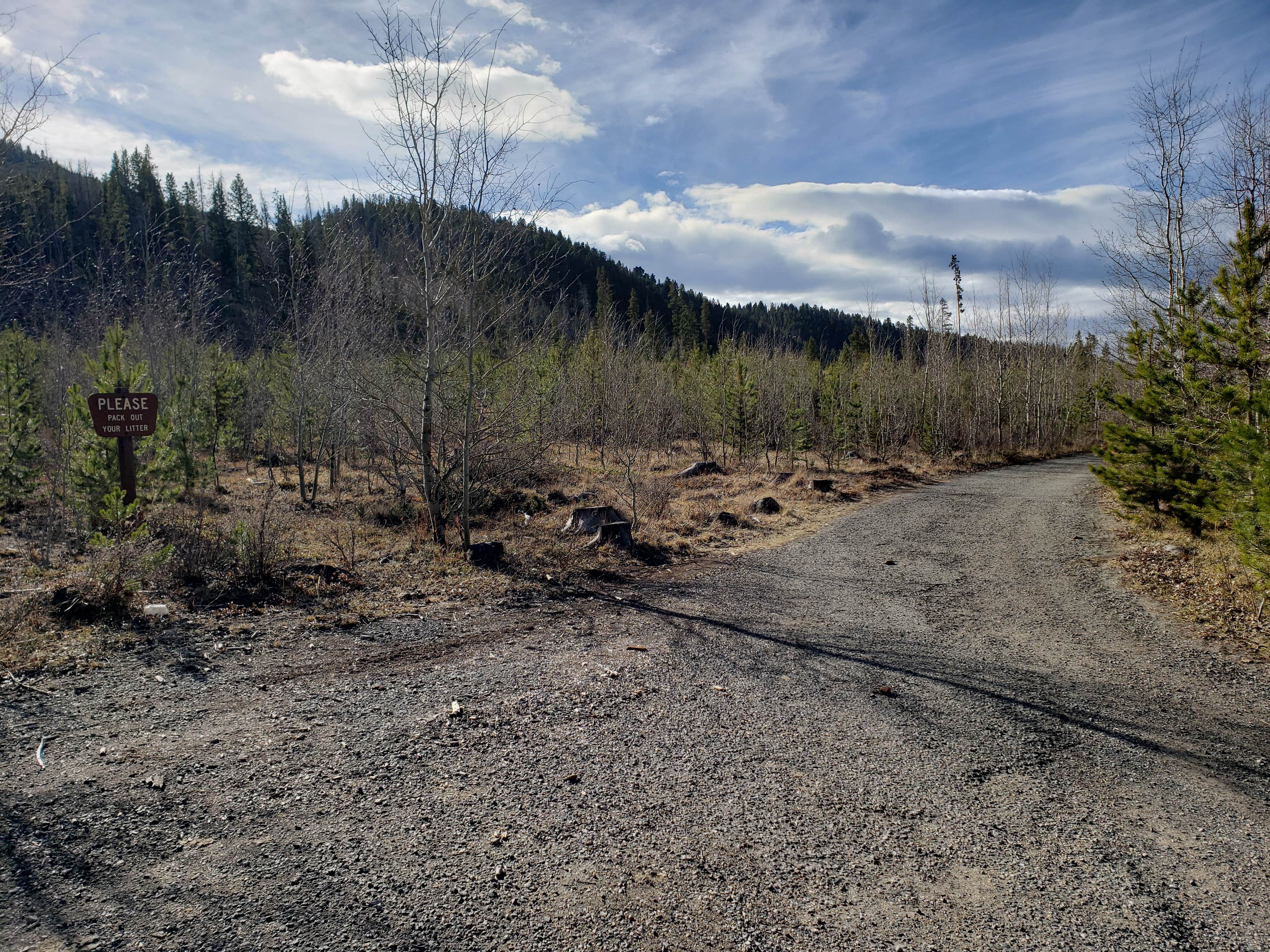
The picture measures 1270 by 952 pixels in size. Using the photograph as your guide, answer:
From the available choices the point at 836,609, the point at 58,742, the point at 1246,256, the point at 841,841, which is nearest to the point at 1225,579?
the point at 1246,256

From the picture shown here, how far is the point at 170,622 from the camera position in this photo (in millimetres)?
5828

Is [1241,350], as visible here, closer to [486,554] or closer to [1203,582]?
[1203,582]

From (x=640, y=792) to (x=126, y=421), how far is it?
7583mm

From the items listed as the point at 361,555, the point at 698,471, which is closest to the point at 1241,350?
the point at 361,555

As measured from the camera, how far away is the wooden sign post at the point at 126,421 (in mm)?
7488

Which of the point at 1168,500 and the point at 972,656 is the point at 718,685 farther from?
the point at 1168,500

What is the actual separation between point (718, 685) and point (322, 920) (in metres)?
3.25

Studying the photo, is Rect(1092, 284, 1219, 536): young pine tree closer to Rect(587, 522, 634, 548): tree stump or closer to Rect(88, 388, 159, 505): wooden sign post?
Rect(587, 522, 634, 548): tree stump

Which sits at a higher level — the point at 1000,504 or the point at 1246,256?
the point at 1246,256

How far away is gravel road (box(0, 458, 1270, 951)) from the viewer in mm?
2621

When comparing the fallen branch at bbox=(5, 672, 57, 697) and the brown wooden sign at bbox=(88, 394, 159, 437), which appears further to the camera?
the brown wooden sign at bbox=(88, 394, 159, 437)

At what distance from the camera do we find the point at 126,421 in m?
7.60

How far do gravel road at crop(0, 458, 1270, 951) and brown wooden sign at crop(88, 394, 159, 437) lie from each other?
3.35 metres

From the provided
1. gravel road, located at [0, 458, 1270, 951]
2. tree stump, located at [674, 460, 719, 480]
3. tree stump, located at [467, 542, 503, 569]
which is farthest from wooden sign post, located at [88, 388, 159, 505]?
tree stump, located at [674, 460, 719, 480]
